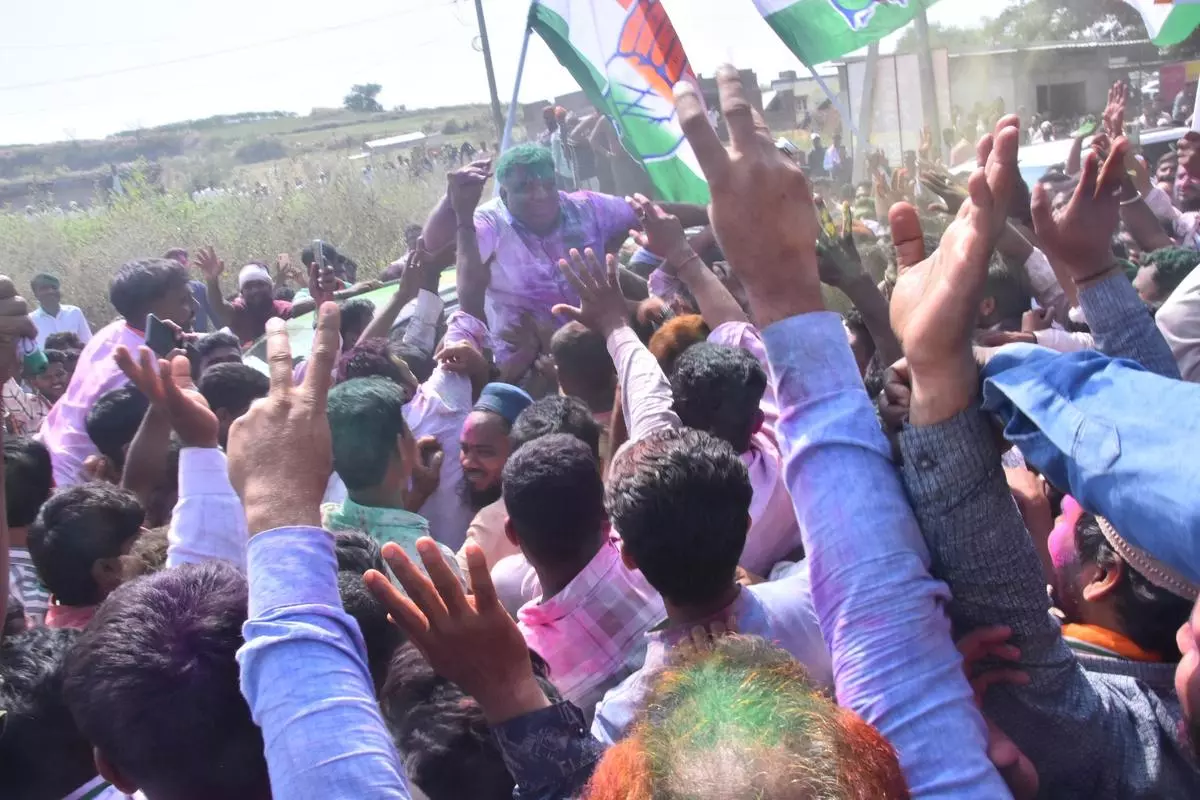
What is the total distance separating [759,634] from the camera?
1681mm

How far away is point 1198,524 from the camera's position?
0.80 m

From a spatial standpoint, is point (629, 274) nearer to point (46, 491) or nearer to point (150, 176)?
point (46, 491)

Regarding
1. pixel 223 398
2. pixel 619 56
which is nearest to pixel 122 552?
pixel 223 398

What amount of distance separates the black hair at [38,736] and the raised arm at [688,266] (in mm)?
2124

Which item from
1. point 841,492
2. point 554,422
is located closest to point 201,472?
point 554,422

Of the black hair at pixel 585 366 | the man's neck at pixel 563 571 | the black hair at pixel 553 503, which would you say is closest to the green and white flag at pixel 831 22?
the black hair at pixel 585 366

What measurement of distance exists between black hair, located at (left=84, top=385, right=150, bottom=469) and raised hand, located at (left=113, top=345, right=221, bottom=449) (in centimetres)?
179

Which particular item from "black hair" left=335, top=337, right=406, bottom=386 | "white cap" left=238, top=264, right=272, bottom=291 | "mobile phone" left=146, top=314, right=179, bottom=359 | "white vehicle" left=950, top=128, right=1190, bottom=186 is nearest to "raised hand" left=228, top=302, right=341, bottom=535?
"black hair" left=335, top=337, right=406, bottom=386

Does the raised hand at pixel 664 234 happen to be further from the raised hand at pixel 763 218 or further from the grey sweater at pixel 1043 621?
the raised hand at pixel 763 218

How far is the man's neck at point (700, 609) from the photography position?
167 cm

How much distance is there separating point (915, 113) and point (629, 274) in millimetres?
9714

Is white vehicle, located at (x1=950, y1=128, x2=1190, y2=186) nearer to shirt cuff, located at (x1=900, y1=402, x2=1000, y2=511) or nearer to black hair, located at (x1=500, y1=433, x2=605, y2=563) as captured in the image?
black hair, located at (x1=500, y1=433, x2=605, y2=563)

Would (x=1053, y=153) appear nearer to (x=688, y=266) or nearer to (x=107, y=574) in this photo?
(x=688, y=266)

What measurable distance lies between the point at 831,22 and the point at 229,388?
4451 millimetres
